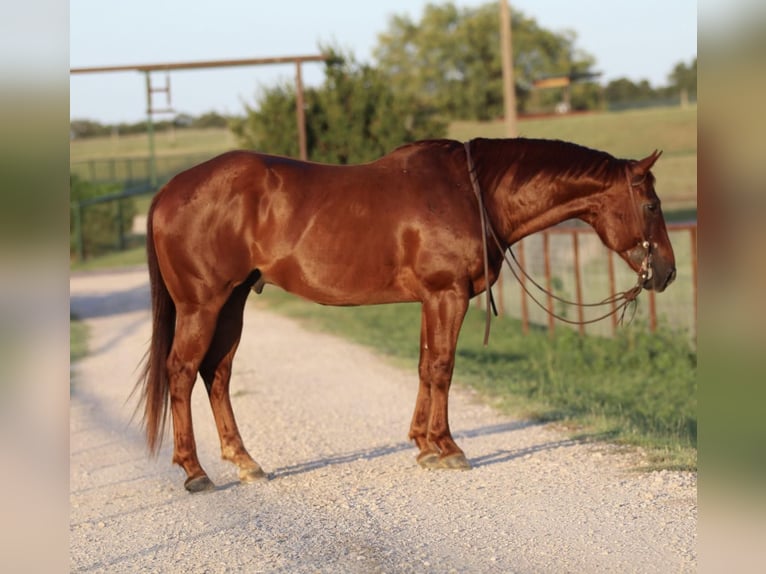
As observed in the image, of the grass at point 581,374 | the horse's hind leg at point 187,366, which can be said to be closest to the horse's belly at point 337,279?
the horse's hind leg at point 187,366

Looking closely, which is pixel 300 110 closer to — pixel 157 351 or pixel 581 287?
pixel 581 287

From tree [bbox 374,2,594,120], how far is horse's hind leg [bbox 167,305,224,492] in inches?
2347

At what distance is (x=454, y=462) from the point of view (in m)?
6.61

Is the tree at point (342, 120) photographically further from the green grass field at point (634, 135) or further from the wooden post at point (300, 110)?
the green grass field at point (634, 135)

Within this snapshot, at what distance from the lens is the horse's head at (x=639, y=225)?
20.9ft

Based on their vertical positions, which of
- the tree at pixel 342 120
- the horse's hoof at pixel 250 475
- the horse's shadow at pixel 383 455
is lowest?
the horse's shadow at pixel 383 455

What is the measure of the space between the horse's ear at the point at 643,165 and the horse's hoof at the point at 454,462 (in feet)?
7.23

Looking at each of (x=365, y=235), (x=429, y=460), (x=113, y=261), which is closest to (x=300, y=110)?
(x=113, y=261)

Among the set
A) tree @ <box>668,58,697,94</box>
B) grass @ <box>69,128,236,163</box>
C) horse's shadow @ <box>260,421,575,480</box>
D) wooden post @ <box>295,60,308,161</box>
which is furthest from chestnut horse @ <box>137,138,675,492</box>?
tree @ <box>668,58,697,94</box>

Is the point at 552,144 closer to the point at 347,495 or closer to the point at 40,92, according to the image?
the point at 347,495

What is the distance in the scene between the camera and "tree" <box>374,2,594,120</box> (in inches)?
2709

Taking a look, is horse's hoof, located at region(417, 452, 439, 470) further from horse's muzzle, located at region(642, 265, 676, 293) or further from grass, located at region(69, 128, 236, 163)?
grass, located at region(69, 128, 236, 163)

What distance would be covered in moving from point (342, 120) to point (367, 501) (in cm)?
1796

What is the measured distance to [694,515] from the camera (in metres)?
5.30
